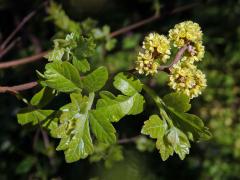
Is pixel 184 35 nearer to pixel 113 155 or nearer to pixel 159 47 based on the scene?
pixel 159 47

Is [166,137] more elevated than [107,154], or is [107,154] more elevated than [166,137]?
[107,154]

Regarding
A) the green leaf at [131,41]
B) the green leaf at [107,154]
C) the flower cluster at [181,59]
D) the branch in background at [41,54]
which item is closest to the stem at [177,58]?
the flower cluster at [181,59]

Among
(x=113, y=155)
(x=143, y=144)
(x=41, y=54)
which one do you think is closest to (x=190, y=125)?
(x=41, y=54)

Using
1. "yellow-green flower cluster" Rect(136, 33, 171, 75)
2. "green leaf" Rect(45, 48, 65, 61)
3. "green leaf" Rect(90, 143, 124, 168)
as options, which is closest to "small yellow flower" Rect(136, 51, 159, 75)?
"yellow-green flower cluster" Rect(136, 33, 171, 75)

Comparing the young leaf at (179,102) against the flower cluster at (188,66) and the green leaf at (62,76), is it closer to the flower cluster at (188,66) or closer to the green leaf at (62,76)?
the flower cluster at (188,66)

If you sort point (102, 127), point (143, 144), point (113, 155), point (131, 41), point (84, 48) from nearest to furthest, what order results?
point (102, 127) → point (84, 48) → point (113, 155) → point (143, 144) → point (131, 41)

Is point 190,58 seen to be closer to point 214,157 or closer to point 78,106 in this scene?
point 78,106

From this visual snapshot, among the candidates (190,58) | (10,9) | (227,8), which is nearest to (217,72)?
(227,8)
